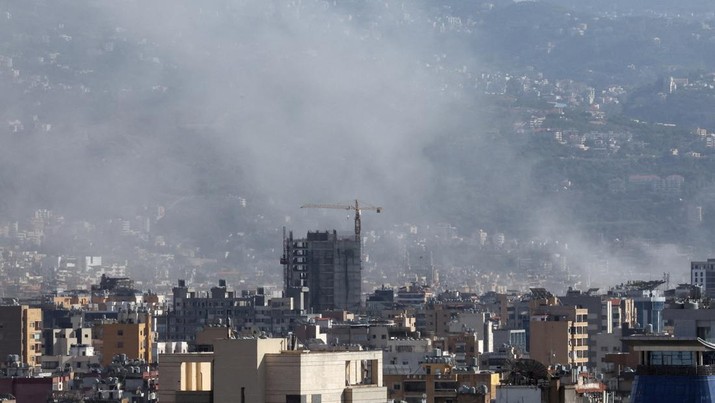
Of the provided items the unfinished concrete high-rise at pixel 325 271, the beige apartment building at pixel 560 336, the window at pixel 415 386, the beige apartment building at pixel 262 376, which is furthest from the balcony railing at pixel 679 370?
the unfinished concrete high-rise at pixel 325 271

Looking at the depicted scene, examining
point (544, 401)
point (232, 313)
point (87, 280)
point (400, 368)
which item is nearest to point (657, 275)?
point (87, 280)

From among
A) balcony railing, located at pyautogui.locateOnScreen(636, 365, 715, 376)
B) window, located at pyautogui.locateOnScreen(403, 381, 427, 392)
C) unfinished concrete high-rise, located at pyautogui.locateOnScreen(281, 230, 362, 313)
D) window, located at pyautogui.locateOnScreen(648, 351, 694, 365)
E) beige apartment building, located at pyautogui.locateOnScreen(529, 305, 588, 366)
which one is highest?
unfinished concrete high-rise, located at pyautogui.locateOnScreen(281, 230, 362, 313)

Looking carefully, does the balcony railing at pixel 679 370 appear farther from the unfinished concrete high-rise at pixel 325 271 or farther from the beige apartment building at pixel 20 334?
the unfinished concrete high-rise at pixel 325 271

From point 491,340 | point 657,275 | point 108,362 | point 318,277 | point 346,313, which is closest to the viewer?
point 108,362

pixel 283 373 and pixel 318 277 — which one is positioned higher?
pixel 318 277

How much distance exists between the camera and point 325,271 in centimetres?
16438

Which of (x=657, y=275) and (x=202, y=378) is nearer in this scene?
(x=202, y=378)

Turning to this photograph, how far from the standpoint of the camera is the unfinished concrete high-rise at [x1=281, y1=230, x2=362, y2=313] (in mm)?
161125

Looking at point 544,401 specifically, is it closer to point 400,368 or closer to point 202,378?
point 202,378

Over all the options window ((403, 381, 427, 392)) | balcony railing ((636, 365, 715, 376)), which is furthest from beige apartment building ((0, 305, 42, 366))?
balcony railing ((636, 365, 715, 376))

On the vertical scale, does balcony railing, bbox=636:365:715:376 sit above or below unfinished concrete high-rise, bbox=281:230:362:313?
below

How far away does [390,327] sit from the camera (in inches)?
3883

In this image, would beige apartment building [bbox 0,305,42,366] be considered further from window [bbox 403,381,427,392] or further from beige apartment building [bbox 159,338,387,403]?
beige apartment building [bbox 159,338,387,403]

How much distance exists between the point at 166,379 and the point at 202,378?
482 mm
